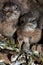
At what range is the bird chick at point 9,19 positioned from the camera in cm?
191

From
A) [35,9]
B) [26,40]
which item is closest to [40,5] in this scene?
[35,9]

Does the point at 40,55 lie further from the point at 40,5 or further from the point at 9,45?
the point at 40,5

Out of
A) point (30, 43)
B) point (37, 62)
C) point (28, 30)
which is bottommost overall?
point (37, 62)

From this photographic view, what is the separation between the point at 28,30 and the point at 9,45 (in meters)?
0.23

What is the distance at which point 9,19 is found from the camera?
6.28 feet

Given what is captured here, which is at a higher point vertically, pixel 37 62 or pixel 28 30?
pixel 28 30

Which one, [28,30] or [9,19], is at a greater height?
[9,19]

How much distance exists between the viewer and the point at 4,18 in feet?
6.25

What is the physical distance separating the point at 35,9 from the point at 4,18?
1.14 feet

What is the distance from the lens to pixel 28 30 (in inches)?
77.3

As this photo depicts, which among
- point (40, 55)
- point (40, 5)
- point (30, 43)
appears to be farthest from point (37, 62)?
point (40, 5)

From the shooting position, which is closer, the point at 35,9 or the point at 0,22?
the point at 0,22

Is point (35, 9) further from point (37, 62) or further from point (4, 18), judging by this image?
point (37, 62)

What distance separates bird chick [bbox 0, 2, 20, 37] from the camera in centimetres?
191
